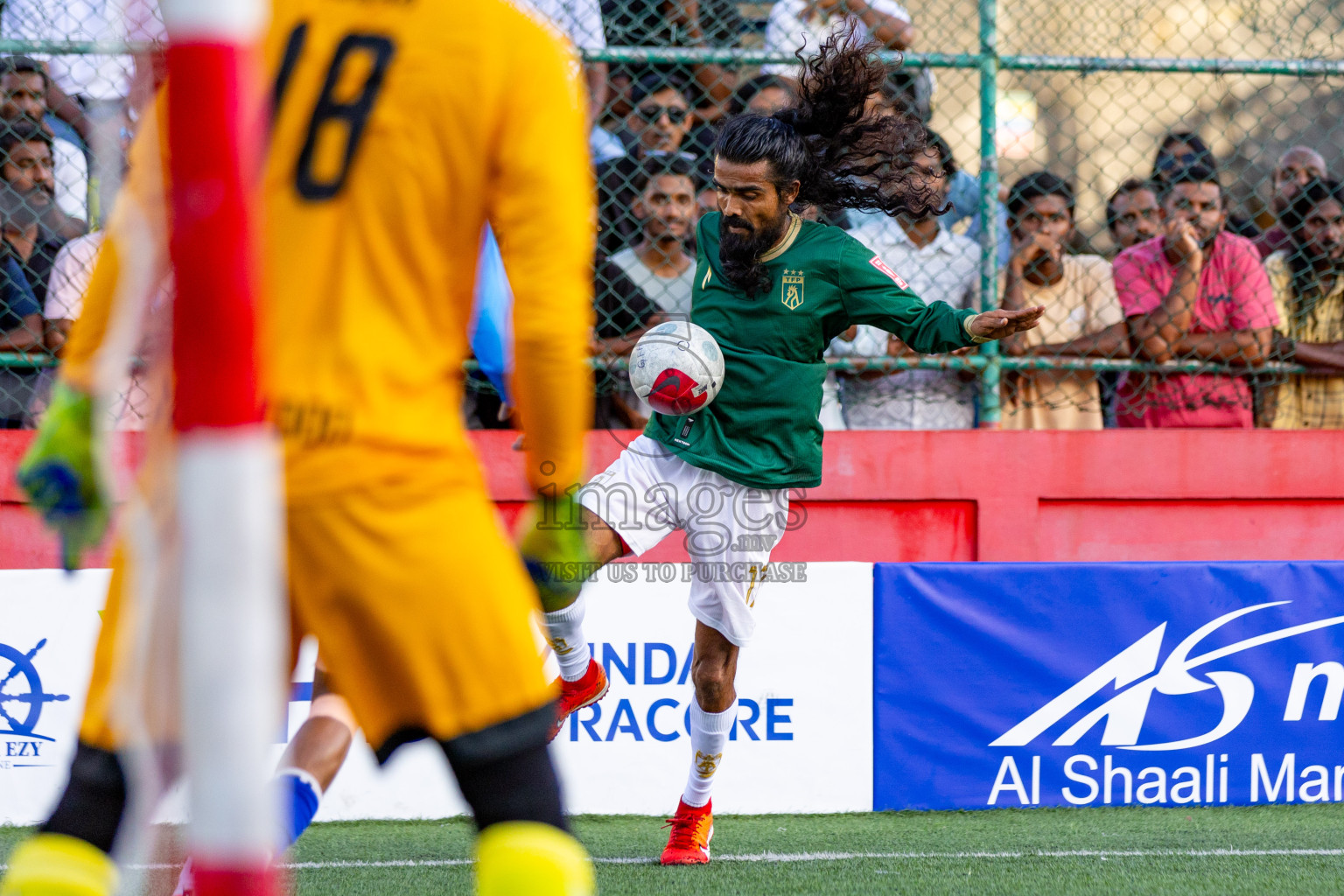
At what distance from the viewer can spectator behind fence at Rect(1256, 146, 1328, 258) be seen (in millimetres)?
6430

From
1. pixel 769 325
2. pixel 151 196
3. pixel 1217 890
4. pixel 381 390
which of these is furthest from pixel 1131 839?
pixel 151 196

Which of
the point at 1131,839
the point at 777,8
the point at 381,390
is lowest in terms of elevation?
the point at 1131,839

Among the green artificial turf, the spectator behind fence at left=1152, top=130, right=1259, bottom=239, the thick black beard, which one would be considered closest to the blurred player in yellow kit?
the green artificial turf

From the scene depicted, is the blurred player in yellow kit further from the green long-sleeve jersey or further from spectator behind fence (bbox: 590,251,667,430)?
spectator behind fence (bbox: 590,251,667,430)

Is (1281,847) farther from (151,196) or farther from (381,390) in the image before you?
(151,196)

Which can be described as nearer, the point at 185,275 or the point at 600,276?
the point at 185,275

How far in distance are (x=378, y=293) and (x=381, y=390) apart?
129 mm

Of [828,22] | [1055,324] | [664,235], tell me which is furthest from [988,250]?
[664,235]

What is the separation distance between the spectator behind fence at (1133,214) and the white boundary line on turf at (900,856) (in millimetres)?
3016

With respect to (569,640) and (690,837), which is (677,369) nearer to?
(569,640)

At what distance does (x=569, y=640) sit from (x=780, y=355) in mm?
1092

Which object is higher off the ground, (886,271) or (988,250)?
(988,250)

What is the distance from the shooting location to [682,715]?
5.29m

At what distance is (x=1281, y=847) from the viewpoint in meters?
4.53
